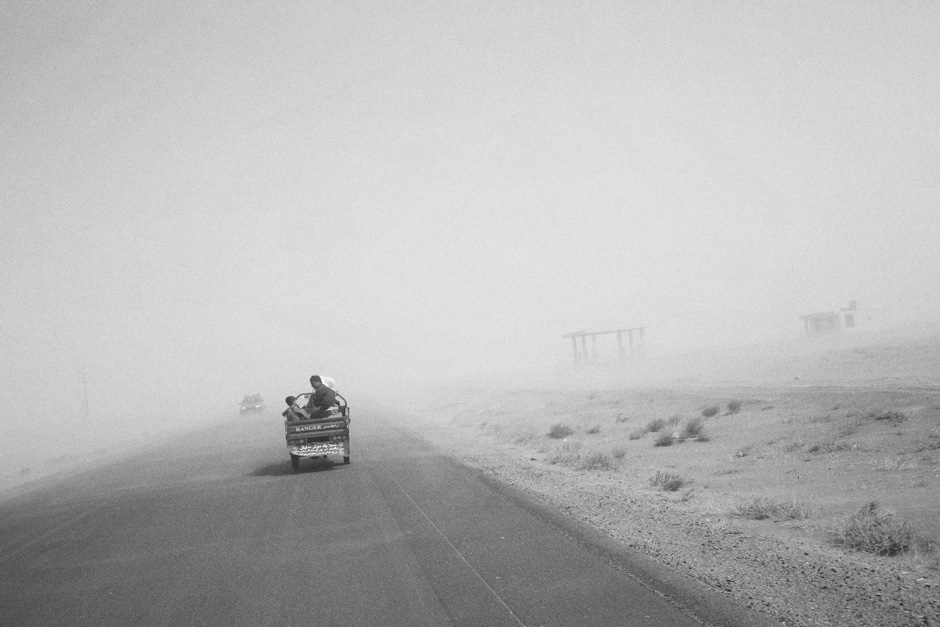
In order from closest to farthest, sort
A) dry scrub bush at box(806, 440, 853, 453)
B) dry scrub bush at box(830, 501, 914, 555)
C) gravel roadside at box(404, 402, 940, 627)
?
gravel roadside at box(404, 402, 940, 627) → dry scrub bush at box(830, 501, 914, 555) → dry scrub bush at box(806, 440, 853, 453)

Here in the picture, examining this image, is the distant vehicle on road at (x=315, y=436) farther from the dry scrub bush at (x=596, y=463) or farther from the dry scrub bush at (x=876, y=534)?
the dry scrub bush at (x=876, y=534)

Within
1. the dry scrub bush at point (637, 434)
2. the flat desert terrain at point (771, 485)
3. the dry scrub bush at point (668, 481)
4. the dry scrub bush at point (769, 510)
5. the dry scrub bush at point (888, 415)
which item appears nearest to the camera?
the flat desert terrain at point (771, 485)

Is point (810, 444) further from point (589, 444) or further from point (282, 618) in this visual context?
point (282, 618)

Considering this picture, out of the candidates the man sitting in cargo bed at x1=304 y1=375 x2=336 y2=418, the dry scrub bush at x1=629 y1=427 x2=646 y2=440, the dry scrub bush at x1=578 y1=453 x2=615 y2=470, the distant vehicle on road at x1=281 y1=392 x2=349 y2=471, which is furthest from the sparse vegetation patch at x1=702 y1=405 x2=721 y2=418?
the man sitting in cargo bed at x1=304 y1=375 x2=336 y2=418

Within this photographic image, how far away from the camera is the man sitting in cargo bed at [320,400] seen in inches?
592

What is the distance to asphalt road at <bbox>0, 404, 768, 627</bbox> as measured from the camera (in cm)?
520

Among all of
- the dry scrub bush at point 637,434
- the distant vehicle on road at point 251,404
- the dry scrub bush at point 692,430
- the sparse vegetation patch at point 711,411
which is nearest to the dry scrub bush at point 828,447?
the dry scrub bush at point 692,430

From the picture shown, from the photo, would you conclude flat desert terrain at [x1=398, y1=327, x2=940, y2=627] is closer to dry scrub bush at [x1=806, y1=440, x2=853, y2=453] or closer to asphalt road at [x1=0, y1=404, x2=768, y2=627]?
dry scrub bush at [x1=806, y1=440, x2=853, y2=453]

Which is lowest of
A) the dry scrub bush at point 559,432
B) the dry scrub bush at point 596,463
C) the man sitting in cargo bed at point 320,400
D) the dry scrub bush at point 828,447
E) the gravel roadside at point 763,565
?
the dry scrub bush at point 559,432

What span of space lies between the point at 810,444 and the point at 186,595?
40.8 ft

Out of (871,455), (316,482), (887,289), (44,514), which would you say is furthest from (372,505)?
(887,289)

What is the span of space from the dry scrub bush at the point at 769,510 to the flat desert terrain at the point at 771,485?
0.07 feet

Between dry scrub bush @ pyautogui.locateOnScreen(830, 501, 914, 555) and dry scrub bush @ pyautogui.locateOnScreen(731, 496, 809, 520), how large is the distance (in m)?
Result: 0.89

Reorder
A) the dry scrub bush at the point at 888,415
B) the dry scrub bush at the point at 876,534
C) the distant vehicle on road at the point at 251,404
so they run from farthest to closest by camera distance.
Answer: the distant vehicle on road at the point at 251,404 < the dry scrub bush at the point at 888,415 < the dry scrub bush at the point at 876,534
